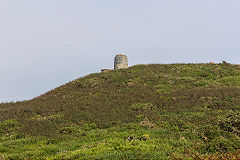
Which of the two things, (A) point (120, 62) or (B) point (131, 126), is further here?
(A) point (120, 62)

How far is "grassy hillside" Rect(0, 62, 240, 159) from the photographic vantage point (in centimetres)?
880

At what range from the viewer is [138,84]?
24125mm

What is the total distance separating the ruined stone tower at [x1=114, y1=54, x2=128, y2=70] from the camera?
3750 cm

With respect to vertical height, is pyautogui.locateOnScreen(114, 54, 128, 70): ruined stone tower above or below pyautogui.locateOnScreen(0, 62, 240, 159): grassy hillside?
above

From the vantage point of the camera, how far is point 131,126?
1199 centimetres

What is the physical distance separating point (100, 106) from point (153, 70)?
610 inches

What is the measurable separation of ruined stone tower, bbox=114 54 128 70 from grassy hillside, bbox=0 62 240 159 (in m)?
14.4

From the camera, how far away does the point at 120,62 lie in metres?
37.5

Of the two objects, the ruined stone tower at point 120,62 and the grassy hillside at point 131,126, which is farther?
the ruined stone tower at point 120,62

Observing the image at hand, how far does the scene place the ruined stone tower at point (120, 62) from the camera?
3750 centimetres

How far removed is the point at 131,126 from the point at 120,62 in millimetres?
26032

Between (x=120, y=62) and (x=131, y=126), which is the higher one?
(x=120, y=62)

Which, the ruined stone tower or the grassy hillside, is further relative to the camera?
the ruined stone tower

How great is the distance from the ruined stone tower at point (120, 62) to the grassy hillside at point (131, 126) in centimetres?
1440
